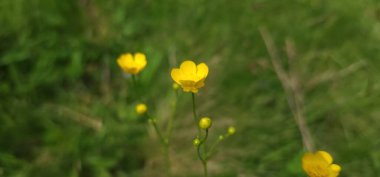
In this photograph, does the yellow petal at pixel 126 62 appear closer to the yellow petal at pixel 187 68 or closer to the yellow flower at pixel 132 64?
the yellow flower at pixel 132 64

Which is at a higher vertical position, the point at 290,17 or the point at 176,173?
the point at 290,17

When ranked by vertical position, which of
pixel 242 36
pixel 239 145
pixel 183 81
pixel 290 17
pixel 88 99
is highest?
pixel 290 17

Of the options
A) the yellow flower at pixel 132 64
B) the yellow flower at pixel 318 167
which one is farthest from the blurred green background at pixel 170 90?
the yellow flower at pixel 318 167

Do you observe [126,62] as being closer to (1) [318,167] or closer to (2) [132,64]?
(2) [132,64]

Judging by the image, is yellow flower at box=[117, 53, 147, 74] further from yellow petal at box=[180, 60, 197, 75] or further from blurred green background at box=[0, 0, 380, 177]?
blurred green background at box=[0, 0, 380, 177]

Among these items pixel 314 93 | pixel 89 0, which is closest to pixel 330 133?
pixel 314 93

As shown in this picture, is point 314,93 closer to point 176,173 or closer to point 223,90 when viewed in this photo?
point 223,90
